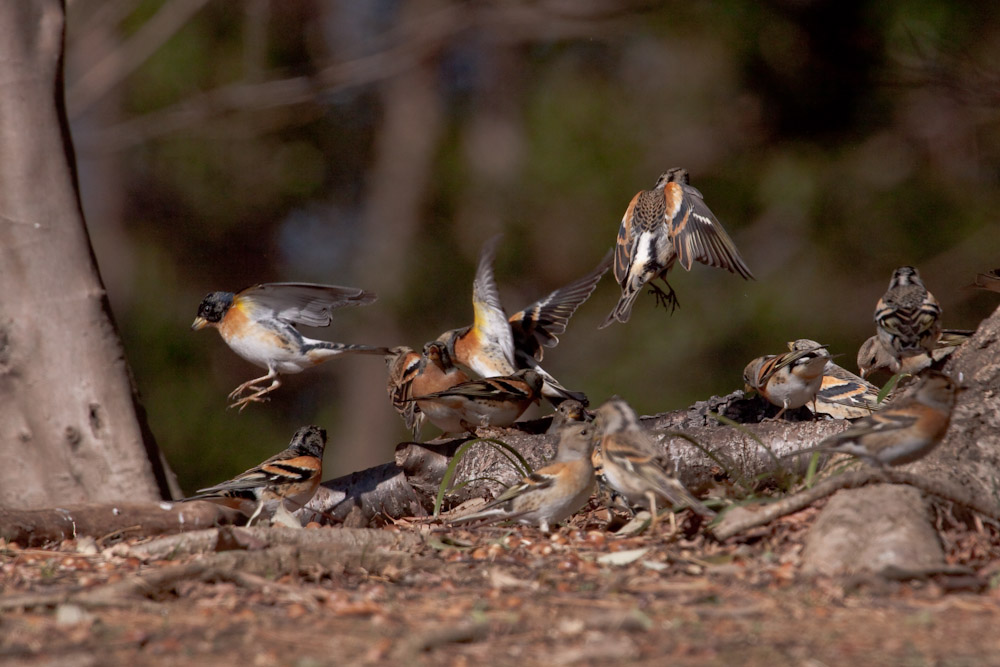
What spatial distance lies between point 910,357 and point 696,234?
58.3 inches

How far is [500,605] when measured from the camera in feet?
10.6

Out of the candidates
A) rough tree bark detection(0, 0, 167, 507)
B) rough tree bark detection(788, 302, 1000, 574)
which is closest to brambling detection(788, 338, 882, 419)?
rough tree bark detection(788, 302, 1000, 574)

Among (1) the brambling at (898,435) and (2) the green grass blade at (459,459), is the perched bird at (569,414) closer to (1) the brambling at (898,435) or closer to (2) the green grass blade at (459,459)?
(2) the green grass blade at (459,459)

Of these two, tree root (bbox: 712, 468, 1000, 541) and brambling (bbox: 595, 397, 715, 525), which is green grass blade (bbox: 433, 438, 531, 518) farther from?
tree root (bbox: 712, 468, 1000, 541)

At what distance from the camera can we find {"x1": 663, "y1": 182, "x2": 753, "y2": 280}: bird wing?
662 centimetres

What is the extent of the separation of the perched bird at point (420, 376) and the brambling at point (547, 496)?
8.62ft

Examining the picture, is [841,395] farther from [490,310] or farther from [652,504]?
[652,504]

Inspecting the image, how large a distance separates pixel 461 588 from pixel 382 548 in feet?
1.93

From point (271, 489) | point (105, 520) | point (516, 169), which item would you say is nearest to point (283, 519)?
point (271, 489)

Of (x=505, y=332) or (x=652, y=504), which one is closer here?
(x=652, y=504)

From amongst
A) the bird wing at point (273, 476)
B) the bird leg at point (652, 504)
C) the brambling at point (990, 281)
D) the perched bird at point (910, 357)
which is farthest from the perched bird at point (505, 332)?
the bird leg at point (652, 504)

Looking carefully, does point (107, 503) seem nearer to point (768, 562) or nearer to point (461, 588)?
point (461, 588)

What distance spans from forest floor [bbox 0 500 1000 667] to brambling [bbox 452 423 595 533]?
23cm

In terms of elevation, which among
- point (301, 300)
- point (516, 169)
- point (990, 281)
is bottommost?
point (990, 281)
